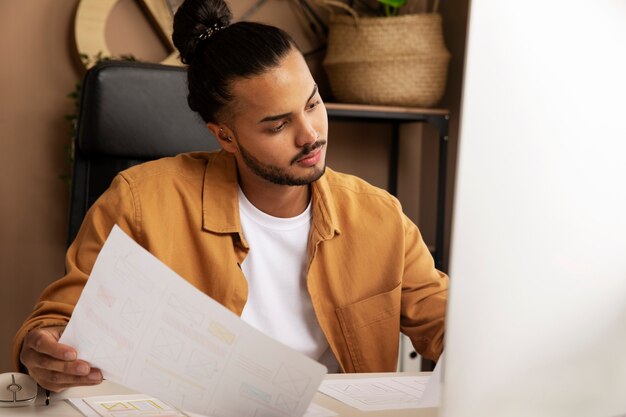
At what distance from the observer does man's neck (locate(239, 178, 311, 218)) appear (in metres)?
1.44

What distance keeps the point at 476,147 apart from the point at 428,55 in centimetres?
211

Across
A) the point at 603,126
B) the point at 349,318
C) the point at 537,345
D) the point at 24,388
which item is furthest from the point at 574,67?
the point at 349,318

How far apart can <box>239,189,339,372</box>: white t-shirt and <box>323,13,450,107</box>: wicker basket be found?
1250 mm

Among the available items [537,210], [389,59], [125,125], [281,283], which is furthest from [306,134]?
[389,59]

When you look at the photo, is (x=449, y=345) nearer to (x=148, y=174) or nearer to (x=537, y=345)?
(x=537, y=345)

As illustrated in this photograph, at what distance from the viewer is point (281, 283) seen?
141cm

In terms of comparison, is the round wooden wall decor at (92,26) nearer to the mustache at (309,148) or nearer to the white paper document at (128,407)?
the mustache at (309,148)

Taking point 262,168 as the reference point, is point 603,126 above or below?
above

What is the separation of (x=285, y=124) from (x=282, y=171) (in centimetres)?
8

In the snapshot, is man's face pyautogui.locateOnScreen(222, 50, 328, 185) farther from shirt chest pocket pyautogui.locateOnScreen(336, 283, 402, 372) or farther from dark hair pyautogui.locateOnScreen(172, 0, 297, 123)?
shirt chest pocket pyautogui.locateOnScreen(336, 283, 402, 372)

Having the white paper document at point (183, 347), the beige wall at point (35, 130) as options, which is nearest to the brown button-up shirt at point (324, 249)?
the white paper document at point (183, 347)

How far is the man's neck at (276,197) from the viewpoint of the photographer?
4.74ft

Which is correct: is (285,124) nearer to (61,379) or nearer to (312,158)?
(312,158)

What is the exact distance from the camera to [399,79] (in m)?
2.62
